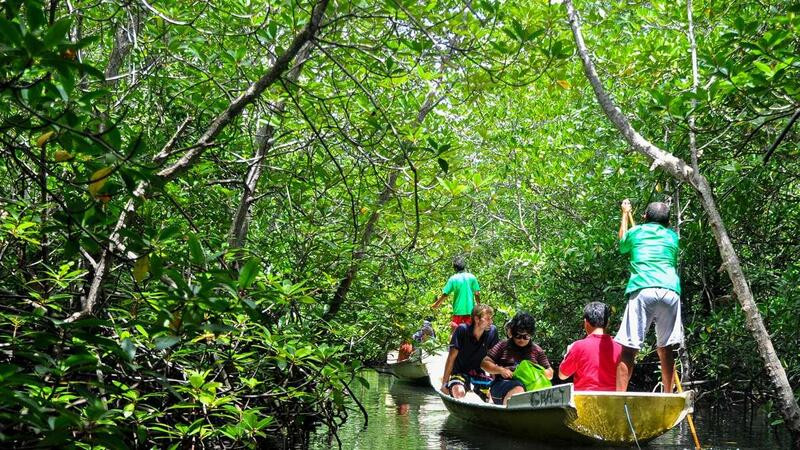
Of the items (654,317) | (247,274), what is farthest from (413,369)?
(247,274)

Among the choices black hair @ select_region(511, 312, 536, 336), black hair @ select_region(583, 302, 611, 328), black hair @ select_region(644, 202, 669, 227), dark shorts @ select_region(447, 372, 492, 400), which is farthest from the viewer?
dark shorts @ select_region(447, 372, 492, 400)

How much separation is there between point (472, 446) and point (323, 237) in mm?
2444

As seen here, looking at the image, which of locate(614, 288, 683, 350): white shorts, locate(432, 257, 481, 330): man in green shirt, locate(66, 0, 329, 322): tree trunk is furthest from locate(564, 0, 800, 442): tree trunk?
locate(432, 257, 481, 330): man in green shirt

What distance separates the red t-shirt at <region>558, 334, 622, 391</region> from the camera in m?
6.49

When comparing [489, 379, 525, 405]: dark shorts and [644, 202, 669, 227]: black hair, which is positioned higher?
[644, 202, 669, 227]: black hair

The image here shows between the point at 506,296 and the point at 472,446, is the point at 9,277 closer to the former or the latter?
the point at 472,446

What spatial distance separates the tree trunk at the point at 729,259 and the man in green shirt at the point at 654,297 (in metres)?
0.37

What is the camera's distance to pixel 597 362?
6508mm

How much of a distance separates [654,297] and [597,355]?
68cm

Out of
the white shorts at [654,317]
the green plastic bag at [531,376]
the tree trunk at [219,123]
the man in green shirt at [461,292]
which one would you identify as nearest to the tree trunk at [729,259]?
the white shorts at [654,317]

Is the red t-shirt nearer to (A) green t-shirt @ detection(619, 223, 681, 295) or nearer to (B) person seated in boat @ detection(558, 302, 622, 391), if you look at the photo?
(B) person seated in boat @ detection(558, 302, 622, 391)

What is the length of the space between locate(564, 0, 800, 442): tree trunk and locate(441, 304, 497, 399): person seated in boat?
2.31 m

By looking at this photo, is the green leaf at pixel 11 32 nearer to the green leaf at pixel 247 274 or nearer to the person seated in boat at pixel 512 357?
the green leaf at pixel 247 274

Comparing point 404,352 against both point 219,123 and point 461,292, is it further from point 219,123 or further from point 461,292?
point 219,123
